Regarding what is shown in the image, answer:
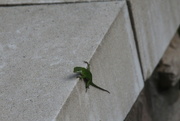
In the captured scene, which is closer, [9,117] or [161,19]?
[9,117]

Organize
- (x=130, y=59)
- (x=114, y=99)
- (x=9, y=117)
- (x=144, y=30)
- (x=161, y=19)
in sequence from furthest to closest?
(x=161, y=19)
(x=144, y=30)
(x=130, y=59)
(x=114, y=99)
(x=9, y=117)

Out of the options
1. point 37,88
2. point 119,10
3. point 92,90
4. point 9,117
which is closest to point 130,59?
point 119,10

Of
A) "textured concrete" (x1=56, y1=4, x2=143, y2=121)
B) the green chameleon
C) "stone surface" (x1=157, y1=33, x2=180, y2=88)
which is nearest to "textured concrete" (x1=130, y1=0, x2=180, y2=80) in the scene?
"textured concrete" (x1=56, y1=4, x2=143, y2=121)

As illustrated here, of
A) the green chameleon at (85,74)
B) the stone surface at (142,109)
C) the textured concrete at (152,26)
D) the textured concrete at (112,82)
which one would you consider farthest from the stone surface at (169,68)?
the green chameleon at (85,74)

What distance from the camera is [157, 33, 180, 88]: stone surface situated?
195 inches

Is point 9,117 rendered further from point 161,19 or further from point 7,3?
point 161,19

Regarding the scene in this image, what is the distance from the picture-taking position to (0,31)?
13.1 feet

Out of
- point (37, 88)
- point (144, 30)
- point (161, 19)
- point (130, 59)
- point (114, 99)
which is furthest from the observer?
point (161, 19)

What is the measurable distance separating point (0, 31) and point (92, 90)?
103 centimetres

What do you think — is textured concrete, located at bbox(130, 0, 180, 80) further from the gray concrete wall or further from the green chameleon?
the green chameleon

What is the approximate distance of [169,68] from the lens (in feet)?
16.3

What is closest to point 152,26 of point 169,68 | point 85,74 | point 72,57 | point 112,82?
point 169,68

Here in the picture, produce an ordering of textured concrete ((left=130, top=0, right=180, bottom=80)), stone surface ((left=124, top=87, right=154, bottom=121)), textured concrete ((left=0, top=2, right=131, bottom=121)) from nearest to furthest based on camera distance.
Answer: textured concrete ((left=0, top=2, right=131, bottom=121)) < stone surface ((left=124, top=87, right=154, bottom=121)) < textured concrete ((left=130, top=0, right=180, bottom=80))

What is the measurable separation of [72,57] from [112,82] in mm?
350
